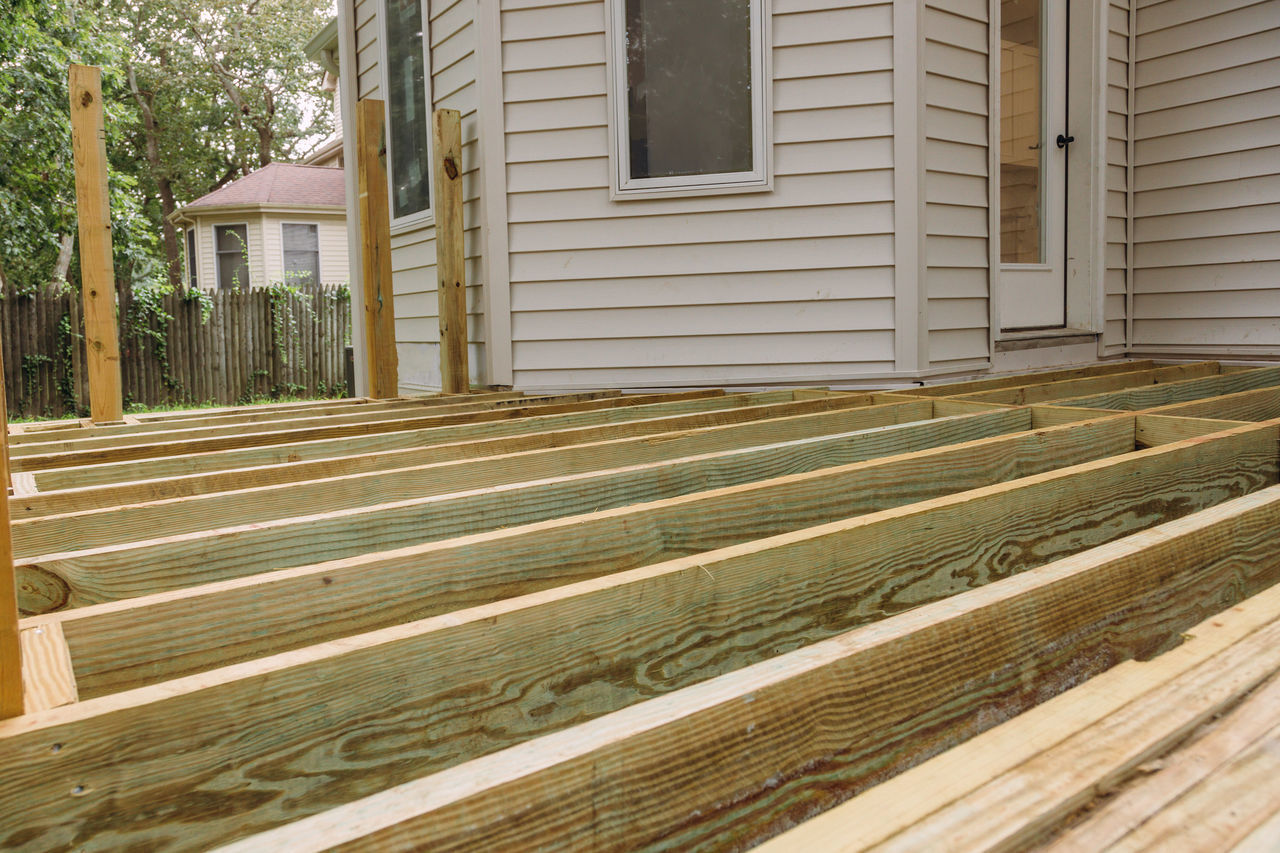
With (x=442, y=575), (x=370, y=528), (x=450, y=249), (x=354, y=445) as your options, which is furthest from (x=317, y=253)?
(x=442, y=575)

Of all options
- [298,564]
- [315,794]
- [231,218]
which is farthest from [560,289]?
[231,218]

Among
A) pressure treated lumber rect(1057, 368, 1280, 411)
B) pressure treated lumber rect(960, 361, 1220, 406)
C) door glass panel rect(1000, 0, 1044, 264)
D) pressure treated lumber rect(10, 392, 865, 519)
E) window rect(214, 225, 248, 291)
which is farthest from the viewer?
window rect(214, 225, 248, 291)

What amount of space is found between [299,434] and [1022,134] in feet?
15.4

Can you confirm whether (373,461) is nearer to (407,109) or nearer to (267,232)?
(407,109)

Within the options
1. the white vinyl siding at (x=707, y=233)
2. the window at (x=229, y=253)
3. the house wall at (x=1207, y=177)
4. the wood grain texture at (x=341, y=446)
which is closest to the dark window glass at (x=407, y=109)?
the white vinyl siding at (x=707, y=233)

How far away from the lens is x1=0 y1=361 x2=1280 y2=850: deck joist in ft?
3.05

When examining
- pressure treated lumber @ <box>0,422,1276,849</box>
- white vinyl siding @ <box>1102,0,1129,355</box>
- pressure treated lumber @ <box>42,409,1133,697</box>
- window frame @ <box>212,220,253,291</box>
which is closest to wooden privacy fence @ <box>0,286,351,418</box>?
window frame @ <box>212,220,253,291</box>

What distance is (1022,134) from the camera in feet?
18.9

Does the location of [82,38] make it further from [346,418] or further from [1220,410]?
[1220,410]

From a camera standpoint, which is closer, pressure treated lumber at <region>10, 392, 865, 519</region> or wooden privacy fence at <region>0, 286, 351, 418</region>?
pressure treated lumber at <region>10, 392, 865, 519</region>

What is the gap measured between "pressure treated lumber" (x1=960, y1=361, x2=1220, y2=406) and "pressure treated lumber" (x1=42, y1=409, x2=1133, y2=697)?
1.64 m

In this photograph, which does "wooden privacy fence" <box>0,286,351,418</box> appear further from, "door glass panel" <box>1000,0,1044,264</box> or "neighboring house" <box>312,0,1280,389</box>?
"door glass panel" <box>1000,0,1044,264</box>

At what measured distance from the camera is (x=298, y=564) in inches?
71.1

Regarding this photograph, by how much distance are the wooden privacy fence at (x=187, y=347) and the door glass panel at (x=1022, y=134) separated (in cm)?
1019
